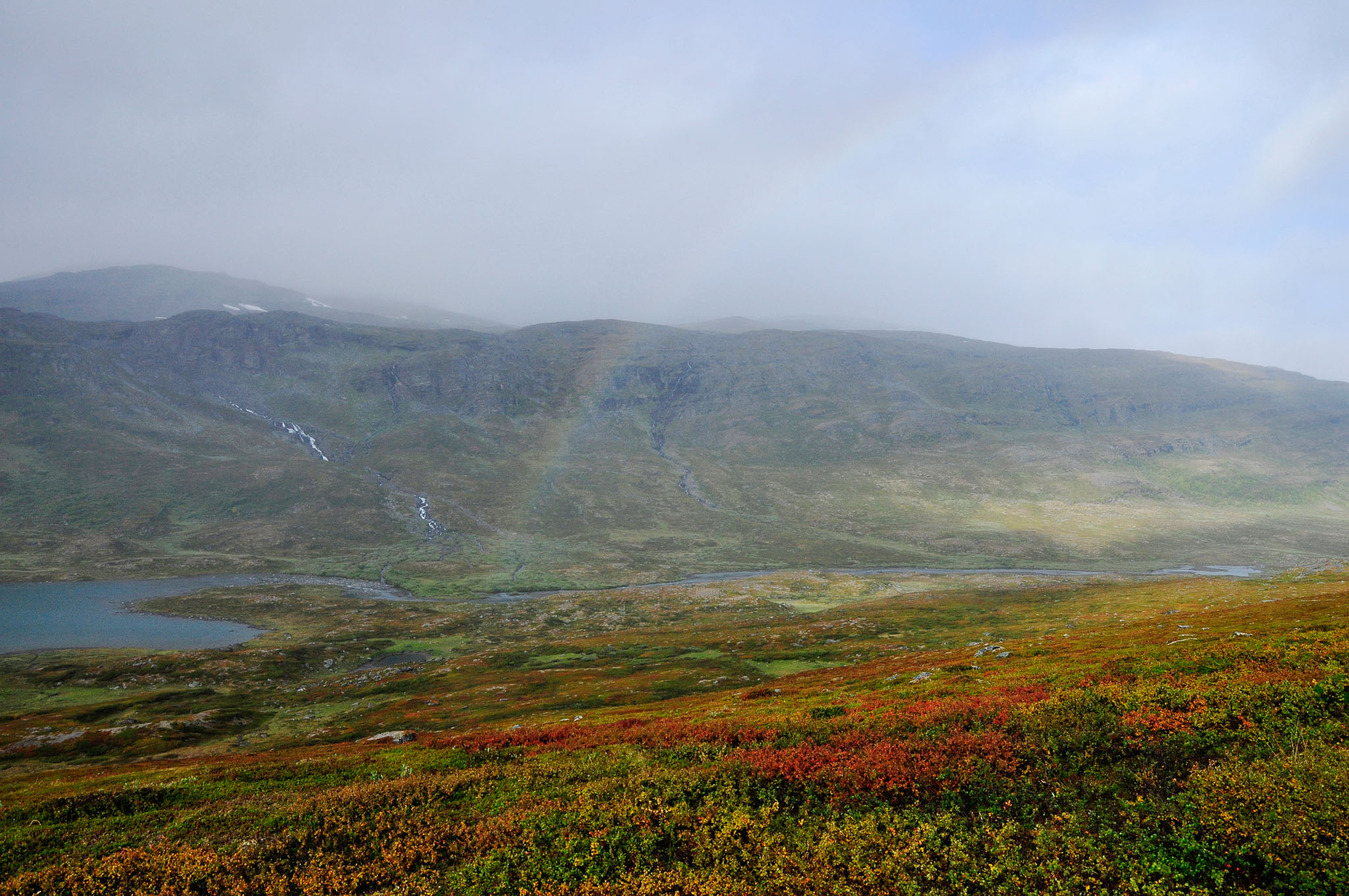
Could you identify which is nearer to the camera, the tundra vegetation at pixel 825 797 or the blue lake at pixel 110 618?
the tundra vegetation at pixel 825 797

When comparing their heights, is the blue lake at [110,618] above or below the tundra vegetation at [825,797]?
below

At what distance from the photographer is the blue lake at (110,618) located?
400ft

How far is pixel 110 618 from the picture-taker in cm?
14200

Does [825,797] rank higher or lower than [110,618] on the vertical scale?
higher

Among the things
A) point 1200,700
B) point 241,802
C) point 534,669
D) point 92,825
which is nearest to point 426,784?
point 241,802

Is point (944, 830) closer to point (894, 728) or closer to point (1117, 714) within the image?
point (894, 728)

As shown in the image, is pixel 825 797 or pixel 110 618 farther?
pixel 110 618

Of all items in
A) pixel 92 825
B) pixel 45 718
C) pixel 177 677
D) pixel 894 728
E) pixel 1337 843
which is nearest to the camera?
pixel 1337 843

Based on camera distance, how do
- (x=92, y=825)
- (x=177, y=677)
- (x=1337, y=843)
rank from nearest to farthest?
(x=1337, y=843), (x=92, y=825), (x=177, y=677)

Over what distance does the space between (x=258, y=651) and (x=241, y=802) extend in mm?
105274

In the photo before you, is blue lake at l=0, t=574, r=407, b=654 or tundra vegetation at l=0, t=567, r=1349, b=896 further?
blue lake at l=0, t=574, r=407, b=654

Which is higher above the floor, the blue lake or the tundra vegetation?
the tundra vegetation

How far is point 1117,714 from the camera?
62.4 ft

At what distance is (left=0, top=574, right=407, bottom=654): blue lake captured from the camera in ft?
400
